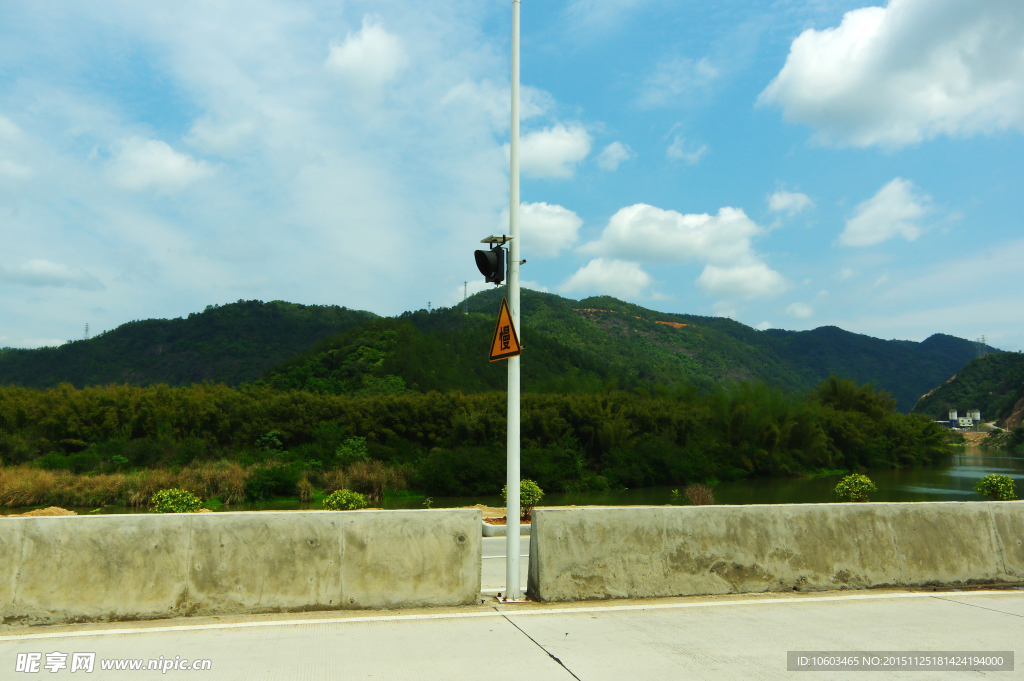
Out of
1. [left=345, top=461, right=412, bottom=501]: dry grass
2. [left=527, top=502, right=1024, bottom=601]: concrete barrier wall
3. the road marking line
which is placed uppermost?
[left=527, top=502, right=1024, bottom=601]: concrete barrier wall

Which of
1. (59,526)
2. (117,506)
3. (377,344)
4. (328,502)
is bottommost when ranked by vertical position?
(117,506)

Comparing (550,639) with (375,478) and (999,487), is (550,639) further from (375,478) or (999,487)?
(375,478)

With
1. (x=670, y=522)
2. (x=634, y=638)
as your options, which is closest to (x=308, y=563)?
(x=634, y=638)

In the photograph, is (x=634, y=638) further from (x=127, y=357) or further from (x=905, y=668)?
(x=127, y=357)

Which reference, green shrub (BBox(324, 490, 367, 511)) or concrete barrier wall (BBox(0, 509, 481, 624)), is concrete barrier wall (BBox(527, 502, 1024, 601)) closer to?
concrete barrier wall (BBox(0, 509, 481, 624))

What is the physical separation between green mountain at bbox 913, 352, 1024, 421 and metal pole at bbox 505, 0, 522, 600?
12413 centimetres

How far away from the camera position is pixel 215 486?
124 feet

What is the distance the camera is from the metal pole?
7.14 metres

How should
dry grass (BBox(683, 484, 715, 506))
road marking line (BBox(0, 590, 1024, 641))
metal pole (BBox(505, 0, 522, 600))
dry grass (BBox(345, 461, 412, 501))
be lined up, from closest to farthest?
road marking line (BBox(0, 590, 1024, 641)) < metal pole (BBox(505, 0, 522, 600)) < dry grass (BBox(683, 484, 715, 506)) < dry grass (BBox(345, 461, 412, 501))

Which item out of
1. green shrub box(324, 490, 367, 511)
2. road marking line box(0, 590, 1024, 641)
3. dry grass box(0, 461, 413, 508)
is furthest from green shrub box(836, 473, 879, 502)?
dry grass box(0, 461, 413, 508)

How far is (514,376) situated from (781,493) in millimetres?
38505

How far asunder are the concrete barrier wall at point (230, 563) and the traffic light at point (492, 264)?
8.51 ft

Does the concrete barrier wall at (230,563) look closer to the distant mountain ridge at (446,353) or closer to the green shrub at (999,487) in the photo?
the green shrub at (999,487)

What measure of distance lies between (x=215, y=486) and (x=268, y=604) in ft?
114
